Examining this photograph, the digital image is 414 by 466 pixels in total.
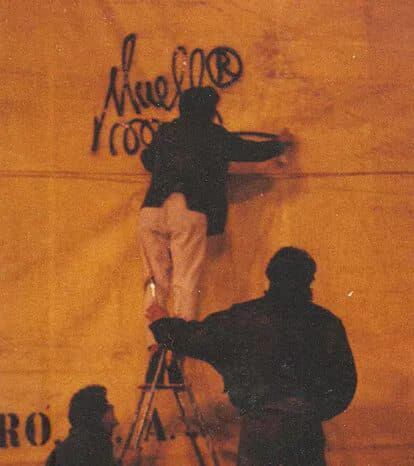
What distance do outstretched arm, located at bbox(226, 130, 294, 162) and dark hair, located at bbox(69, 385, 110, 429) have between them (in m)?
1.81

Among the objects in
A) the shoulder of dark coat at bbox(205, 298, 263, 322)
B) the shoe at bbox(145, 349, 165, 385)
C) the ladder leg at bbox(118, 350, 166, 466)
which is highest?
the shoulder of dark coat at bbox(205, 298, 263, 322)

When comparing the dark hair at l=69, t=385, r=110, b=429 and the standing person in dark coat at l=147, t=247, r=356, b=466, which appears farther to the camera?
the dark hair at l=69, t=385, r=110, b=429

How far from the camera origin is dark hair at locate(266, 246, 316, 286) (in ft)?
17.5

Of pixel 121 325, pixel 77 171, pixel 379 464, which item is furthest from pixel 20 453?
pixel 379 464

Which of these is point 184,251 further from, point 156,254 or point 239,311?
point 239,311

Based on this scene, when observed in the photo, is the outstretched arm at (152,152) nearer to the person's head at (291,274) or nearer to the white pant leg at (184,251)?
the white pant leg at (184,251)

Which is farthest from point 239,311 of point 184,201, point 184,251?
point 184,201

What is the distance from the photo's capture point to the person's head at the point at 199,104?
5.91m

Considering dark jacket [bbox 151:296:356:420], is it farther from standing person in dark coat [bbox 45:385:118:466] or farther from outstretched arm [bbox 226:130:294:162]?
outstretched arm [bbox 226:130:294:162]

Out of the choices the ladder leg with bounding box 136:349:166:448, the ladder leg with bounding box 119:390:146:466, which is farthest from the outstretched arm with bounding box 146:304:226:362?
the ladder leg with bounding box 119:390:146:466

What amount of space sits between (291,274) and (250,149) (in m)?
1.06

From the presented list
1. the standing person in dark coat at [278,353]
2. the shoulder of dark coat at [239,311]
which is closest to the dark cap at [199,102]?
the standing person in dark coat at [278,353]

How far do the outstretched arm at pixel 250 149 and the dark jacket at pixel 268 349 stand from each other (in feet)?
3.70

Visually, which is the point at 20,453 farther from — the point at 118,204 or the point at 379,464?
the point at 379,464
